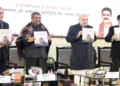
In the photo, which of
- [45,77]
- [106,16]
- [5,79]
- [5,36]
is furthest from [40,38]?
[106,16]

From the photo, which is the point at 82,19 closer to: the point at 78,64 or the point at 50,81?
the point at 78,64

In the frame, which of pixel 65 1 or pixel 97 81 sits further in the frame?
pixel 65 1

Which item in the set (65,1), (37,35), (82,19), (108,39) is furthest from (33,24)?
(65,1)

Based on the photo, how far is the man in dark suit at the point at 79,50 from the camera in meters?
4.55

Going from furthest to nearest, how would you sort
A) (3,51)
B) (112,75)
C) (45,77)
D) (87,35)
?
(87,35)
(3,51)
(112,75)
(45,77)

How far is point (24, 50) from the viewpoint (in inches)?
176

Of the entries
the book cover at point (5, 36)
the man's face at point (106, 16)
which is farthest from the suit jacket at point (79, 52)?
the man's face at point (106, 16)

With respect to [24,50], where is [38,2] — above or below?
above

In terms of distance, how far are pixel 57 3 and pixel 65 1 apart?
0.58 ft

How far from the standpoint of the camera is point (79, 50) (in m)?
4.56

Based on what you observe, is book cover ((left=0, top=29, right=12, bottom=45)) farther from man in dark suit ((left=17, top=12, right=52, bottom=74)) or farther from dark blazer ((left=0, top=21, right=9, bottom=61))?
man in dark suit ((left=17, top=12, right=52, bottom=74))

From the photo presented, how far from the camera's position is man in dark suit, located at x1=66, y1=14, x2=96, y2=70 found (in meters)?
4.55

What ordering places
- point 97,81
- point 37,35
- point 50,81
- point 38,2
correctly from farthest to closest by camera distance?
point 38,2 < point 37,35 < point 97,81 < point 50,81

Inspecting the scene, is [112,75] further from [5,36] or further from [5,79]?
[5,36]
